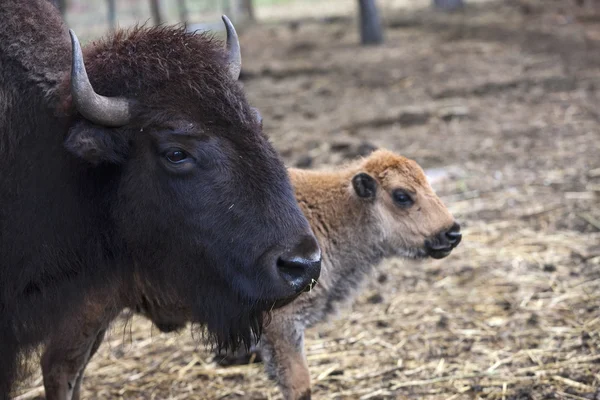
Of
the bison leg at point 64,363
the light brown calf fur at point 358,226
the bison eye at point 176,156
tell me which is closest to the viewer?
the bison eye at point 176,156

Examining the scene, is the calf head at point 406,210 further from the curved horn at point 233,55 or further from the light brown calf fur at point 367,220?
the curved horn at point 233,55

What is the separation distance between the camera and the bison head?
3.67 meters

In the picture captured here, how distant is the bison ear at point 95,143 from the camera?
362 centimetres

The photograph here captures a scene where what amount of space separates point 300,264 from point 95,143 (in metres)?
1.03

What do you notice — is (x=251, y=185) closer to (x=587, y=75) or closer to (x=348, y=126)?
(x=348, y=126)

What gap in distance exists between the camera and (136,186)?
379cm

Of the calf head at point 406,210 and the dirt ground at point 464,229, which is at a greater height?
the calf head at point 406,210

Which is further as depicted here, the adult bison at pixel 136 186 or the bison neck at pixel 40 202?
the bison neck at pixel 40 202

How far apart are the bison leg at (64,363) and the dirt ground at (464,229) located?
408 millimetres

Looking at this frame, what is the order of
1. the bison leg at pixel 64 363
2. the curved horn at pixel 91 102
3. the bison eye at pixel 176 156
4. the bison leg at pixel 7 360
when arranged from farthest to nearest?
the bison leg at pixel 64 363 < the bison leg at pixel 7 360 < the bison eye at pixel 176 156 < the curved horn at pixel 91 102

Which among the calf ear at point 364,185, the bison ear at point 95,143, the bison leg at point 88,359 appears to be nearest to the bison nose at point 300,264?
the bison ear at point 95,143

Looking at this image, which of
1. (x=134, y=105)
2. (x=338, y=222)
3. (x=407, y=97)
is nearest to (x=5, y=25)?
(x=134, y=105)

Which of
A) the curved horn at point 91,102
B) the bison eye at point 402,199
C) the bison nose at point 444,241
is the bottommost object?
the bison nose at point 444,241

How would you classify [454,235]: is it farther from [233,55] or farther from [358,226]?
[233,55]
